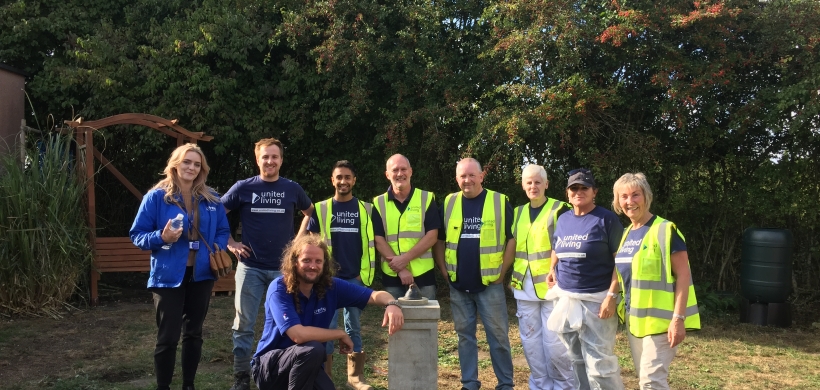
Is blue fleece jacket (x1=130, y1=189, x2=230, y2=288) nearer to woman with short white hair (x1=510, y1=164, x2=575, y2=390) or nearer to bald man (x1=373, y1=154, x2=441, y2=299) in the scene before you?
bald man (x1=373, y1=154, x2=441, y2=299)

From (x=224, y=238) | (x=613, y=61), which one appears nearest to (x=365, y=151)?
(x=613, y=61)

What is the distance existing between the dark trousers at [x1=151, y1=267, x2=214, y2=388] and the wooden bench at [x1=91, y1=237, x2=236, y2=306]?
4.53 m

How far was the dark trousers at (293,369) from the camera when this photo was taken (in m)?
3.52

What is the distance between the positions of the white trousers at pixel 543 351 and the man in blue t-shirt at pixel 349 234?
118 centimetres

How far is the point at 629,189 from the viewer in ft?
12.5

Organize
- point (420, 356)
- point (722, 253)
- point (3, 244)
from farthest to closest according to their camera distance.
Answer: point (722, 253) < point (3, 244) < point (420, 356)

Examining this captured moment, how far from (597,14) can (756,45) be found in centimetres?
200

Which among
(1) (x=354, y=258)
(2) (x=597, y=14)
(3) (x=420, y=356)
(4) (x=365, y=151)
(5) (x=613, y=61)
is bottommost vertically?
(3) (x=420, y=356)

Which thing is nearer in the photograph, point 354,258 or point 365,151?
point 354,258

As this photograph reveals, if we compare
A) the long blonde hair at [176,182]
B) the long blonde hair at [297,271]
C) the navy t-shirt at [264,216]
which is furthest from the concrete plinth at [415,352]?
the long blonde hair at [176,182]

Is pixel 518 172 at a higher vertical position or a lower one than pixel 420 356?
higher

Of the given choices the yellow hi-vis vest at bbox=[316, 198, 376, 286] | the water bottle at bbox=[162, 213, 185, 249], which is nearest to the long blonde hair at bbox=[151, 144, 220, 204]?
the water bottle at bbox=[162, 213, 185, 249]

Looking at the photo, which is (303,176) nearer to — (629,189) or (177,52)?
(177,52)

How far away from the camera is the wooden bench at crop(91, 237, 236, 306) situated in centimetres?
847
